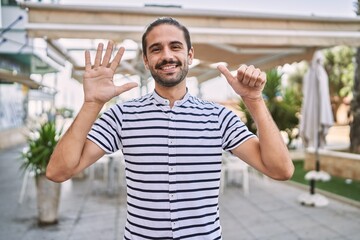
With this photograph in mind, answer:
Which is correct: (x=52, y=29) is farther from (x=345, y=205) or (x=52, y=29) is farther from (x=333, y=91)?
(x=333, y=91)

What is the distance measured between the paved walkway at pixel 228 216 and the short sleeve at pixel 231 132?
10.2 feet

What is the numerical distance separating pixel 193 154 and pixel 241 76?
40cm

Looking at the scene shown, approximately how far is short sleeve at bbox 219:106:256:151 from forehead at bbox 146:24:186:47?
0.40 m

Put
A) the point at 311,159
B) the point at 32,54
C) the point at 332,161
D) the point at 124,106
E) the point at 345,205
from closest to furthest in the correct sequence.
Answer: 1. the point at 124,106
2. the point at 345,205
3. the point at 332,161
4. the point at 311,159
5. the point at 32,54

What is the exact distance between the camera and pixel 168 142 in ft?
4.96

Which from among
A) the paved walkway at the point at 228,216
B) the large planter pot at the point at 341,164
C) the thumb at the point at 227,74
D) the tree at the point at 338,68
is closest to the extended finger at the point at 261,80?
the thumb at the point at 227,74

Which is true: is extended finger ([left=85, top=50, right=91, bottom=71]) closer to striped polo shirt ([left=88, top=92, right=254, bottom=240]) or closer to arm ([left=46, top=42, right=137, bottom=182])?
arm ([left=46, top=42, right=137, bottom=182])

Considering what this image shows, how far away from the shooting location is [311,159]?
8.06 metres

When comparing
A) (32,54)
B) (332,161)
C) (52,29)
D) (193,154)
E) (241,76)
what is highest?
(32,54)

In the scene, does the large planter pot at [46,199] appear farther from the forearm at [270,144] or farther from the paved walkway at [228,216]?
the forearm at [270,144]

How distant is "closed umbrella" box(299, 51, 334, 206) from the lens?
586 centimetres

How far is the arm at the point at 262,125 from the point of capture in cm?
144

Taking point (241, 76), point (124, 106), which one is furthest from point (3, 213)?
point (241, 76)

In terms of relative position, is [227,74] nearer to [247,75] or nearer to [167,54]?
[247,75]
